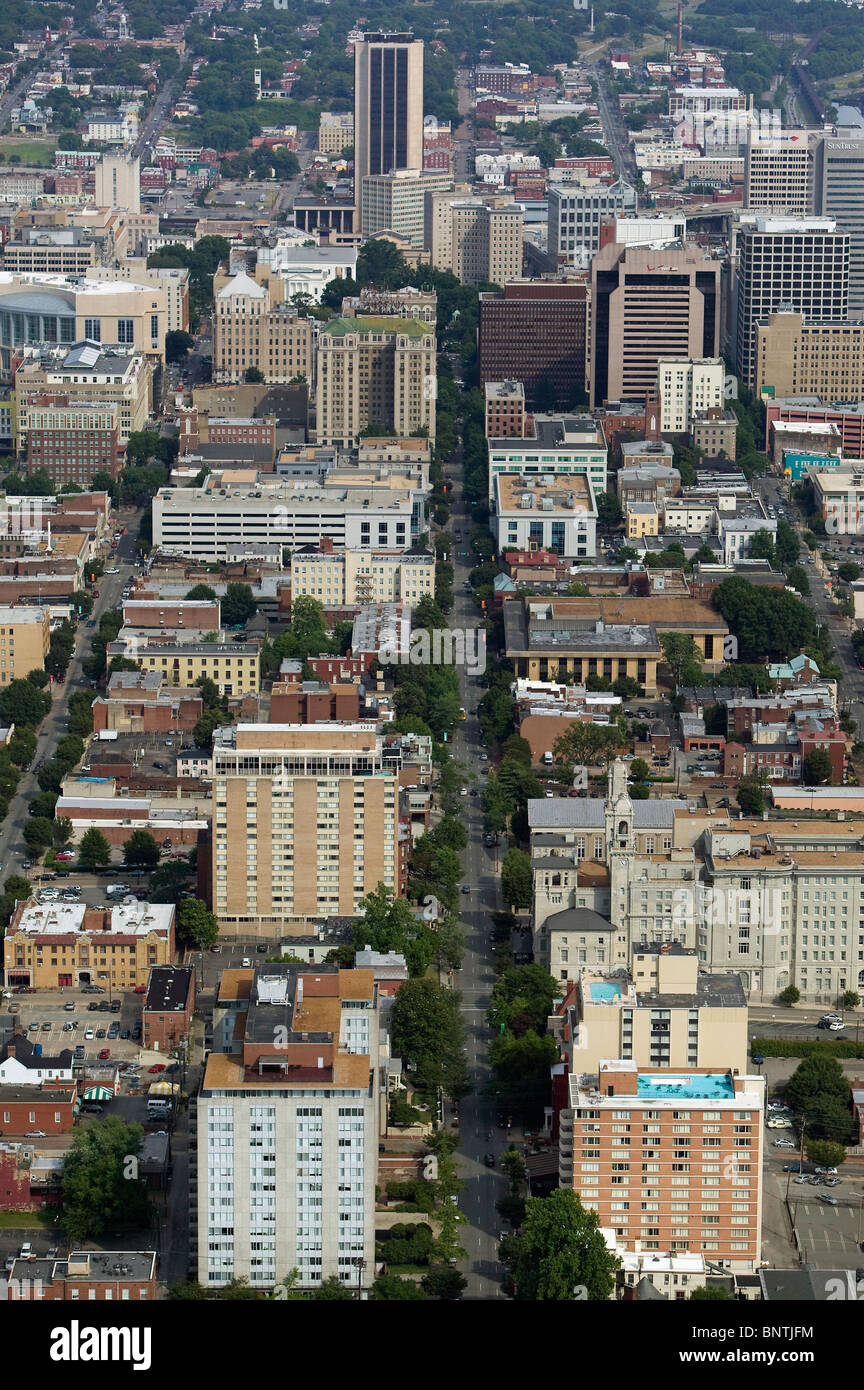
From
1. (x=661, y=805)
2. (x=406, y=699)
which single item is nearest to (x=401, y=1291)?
(x=661, y=805)

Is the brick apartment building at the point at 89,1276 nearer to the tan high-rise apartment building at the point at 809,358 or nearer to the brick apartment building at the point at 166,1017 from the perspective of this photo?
the brick apartment building at the point at 166,1017

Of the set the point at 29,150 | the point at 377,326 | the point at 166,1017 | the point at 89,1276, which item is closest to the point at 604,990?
the point at 89,1276

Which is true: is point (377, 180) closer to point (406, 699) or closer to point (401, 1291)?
point (406, 699)

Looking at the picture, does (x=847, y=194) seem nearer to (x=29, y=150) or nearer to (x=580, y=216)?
(x=580, y=216)

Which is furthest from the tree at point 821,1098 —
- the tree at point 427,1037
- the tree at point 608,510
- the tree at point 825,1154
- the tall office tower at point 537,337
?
the tall office tower at point 537,337

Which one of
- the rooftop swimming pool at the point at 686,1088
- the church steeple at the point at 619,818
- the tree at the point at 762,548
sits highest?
the rooftop swimming pool at the point at 686,1088
